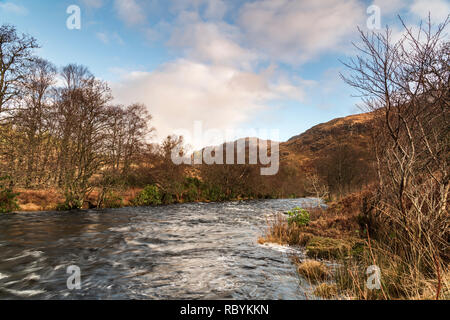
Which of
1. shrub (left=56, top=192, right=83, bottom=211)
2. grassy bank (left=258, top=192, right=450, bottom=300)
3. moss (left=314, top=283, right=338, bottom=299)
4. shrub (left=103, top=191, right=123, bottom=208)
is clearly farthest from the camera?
shrub (left=103, top=191, right=123, bottom=208)

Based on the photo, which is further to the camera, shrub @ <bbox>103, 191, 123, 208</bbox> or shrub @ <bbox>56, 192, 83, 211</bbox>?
shrub @ <bbox>103, 191, 123, 208</bbox>

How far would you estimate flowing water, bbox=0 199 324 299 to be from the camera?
5.29m

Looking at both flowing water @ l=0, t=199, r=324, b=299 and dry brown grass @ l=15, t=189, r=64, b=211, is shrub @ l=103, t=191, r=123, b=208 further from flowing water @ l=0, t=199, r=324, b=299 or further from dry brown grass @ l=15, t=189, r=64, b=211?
flowing water @ l=0, t=199, r=324, b=299

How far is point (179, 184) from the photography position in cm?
3052

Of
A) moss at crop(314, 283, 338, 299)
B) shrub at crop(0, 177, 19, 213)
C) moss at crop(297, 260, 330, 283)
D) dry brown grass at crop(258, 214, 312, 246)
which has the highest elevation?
shrub at crop(0, 177, 19, 213)

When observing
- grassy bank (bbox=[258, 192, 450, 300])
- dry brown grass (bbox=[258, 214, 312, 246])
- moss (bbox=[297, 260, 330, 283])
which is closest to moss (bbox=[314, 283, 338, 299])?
grassy bank (bbox=[258, 192, 450, 300])

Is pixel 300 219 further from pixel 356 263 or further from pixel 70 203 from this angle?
pixel 70 203

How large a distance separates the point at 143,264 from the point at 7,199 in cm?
1581

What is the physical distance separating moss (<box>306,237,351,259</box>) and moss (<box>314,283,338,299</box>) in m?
2.77

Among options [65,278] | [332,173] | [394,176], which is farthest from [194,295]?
[332,173]

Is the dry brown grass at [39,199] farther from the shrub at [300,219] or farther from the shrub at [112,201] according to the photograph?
the shrub at [300,219]

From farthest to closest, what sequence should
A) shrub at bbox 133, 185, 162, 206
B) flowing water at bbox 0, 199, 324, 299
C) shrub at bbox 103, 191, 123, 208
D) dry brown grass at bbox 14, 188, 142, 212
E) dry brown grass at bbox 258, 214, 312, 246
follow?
shrub at bbox 133, 185, 162, 206, shrub at bbox 103, 191, 123, 208, dry brown grass at bbox 14, 188, 142, 212, dry brown grass at bbox 258, 214, 312, 246, flowing water at bbox 0, 199, 324, 299

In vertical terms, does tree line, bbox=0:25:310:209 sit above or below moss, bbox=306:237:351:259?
above

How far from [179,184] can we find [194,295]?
25907 mm
